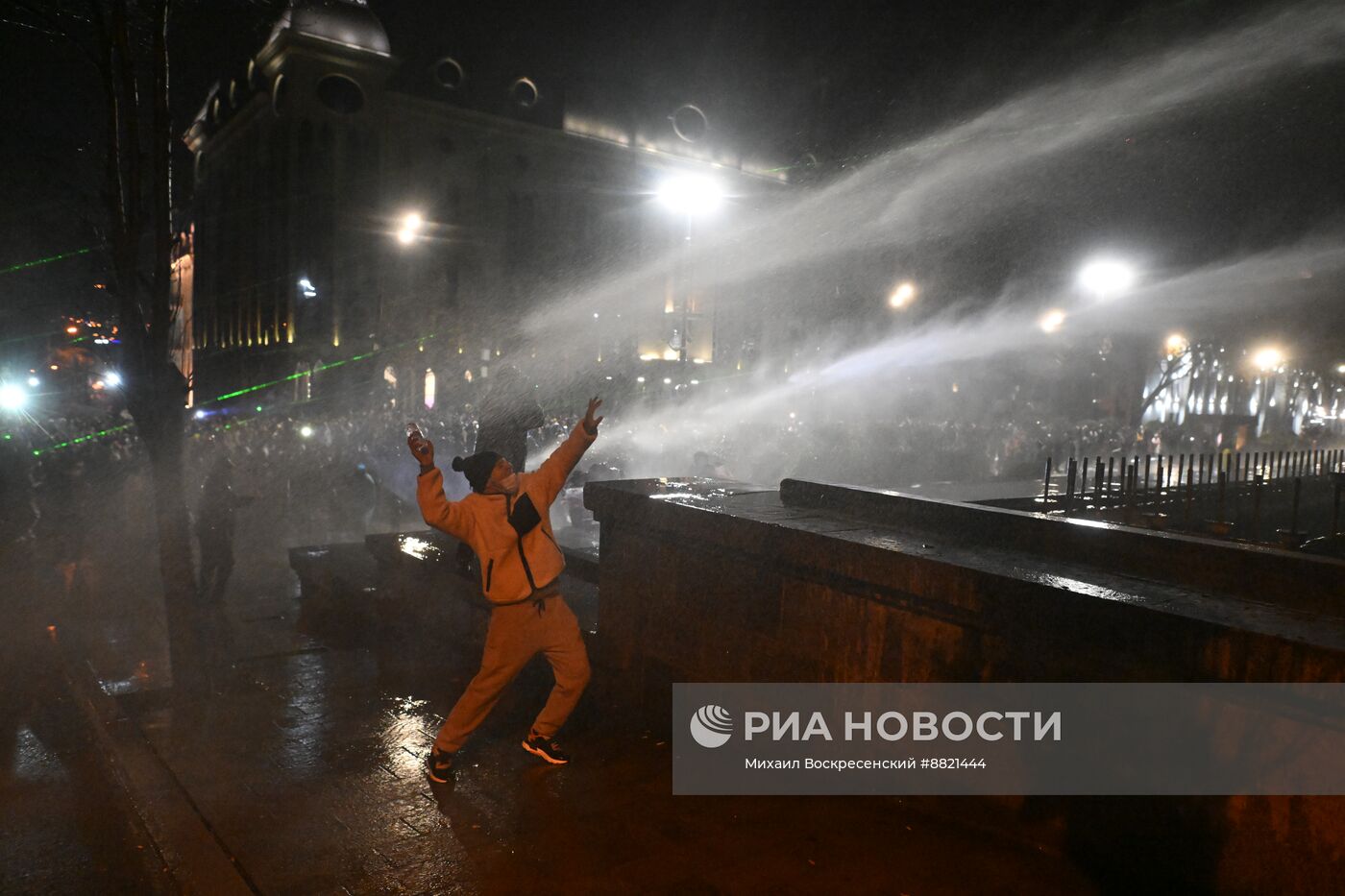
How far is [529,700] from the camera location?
5219 mm

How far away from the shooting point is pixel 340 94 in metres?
37.9

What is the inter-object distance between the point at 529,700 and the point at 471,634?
1.06m

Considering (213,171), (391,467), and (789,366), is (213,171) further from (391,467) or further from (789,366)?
(391,467)

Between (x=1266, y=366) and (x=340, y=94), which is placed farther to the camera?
(x=340, y=94)

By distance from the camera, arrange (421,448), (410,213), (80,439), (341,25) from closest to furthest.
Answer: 1. (421,448)
2. (80,439)
3. (410,213)
4. (341,25)

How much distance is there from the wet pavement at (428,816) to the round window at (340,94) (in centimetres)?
3784

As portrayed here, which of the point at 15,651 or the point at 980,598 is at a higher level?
the point at 980,598

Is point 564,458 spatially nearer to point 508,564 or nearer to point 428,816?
point 508,564

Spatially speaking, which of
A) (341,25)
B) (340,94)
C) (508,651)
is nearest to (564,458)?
(508,651)

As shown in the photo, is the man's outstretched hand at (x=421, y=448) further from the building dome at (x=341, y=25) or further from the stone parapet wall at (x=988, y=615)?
the building dome at (x=341, y=25)

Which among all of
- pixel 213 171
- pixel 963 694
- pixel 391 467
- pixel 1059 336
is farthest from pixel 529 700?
pixel 213 171

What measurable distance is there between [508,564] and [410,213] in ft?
Result: 112

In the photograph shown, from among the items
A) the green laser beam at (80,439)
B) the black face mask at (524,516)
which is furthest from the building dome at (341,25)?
the black face mask at (524,516)

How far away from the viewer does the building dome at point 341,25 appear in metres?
36.1
